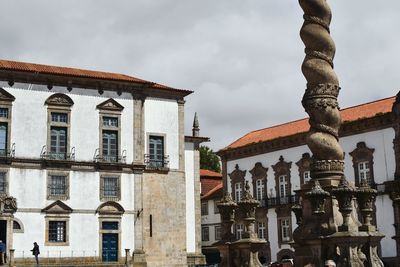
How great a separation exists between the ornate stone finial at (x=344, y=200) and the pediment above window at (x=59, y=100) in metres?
24.2

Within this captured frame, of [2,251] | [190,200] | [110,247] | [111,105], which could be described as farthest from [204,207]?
[2,251]

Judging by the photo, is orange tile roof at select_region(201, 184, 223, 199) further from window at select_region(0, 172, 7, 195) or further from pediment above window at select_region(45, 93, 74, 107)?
window at select_region(0, 172, 7, 195)

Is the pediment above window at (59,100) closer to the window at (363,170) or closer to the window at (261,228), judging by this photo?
the window at (261,228)

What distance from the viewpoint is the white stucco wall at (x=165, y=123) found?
36844 millimetres

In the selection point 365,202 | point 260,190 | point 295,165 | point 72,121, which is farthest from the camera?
point 260,190

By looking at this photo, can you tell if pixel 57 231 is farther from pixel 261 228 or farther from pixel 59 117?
pixel 261 228

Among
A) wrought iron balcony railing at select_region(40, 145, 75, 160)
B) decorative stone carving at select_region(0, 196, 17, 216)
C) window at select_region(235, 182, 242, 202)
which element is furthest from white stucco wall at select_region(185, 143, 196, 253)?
decorative stone carving at select_region(0, 196, 17, 216)

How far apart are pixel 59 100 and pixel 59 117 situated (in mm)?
885

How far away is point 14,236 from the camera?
3222cm

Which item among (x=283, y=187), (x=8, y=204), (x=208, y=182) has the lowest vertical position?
(x=8, y=204)

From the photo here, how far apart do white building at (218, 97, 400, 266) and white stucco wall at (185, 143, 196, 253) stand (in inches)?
122

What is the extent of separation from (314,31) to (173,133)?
2342 centimetres

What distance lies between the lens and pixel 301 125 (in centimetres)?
4481

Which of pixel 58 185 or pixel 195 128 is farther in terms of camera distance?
pixel 195 128
